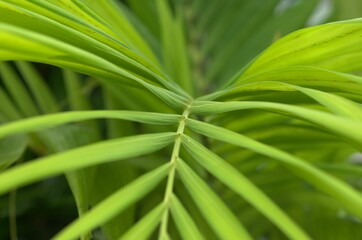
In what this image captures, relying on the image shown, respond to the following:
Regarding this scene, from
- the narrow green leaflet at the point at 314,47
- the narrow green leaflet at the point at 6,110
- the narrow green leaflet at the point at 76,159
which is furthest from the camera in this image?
the narrow green leaflet at the point at 6,110

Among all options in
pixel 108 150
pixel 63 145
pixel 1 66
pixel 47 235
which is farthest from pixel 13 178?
pixel 47 235

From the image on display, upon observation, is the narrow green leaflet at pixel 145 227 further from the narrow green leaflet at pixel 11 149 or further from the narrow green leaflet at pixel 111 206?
the narrow green leaflet at pixel 11 149

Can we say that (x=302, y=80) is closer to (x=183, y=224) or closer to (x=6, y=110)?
(x=183, y=224)

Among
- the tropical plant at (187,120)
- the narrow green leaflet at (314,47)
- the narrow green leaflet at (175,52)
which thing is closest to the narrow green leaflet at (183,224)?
the tropical plant at (187,120)

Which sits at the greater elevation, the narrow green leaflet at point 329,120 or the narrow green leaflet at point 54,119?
the narrow green leaflet at point 54,119

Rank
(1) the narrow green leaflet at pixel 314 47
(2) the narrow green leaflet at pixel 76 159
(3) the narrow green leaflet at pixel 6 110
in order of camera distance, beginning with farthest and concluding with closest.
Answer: (3) the narrow green leaflet at pixel 6 110, (1) the narrow green leaflet at pixel 314 47, (2) the narrow green leaflet at pixel 76 159

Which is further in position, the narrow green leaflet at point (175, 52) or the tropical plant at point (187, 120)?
the narrow green leaflet at point (175, 52)
